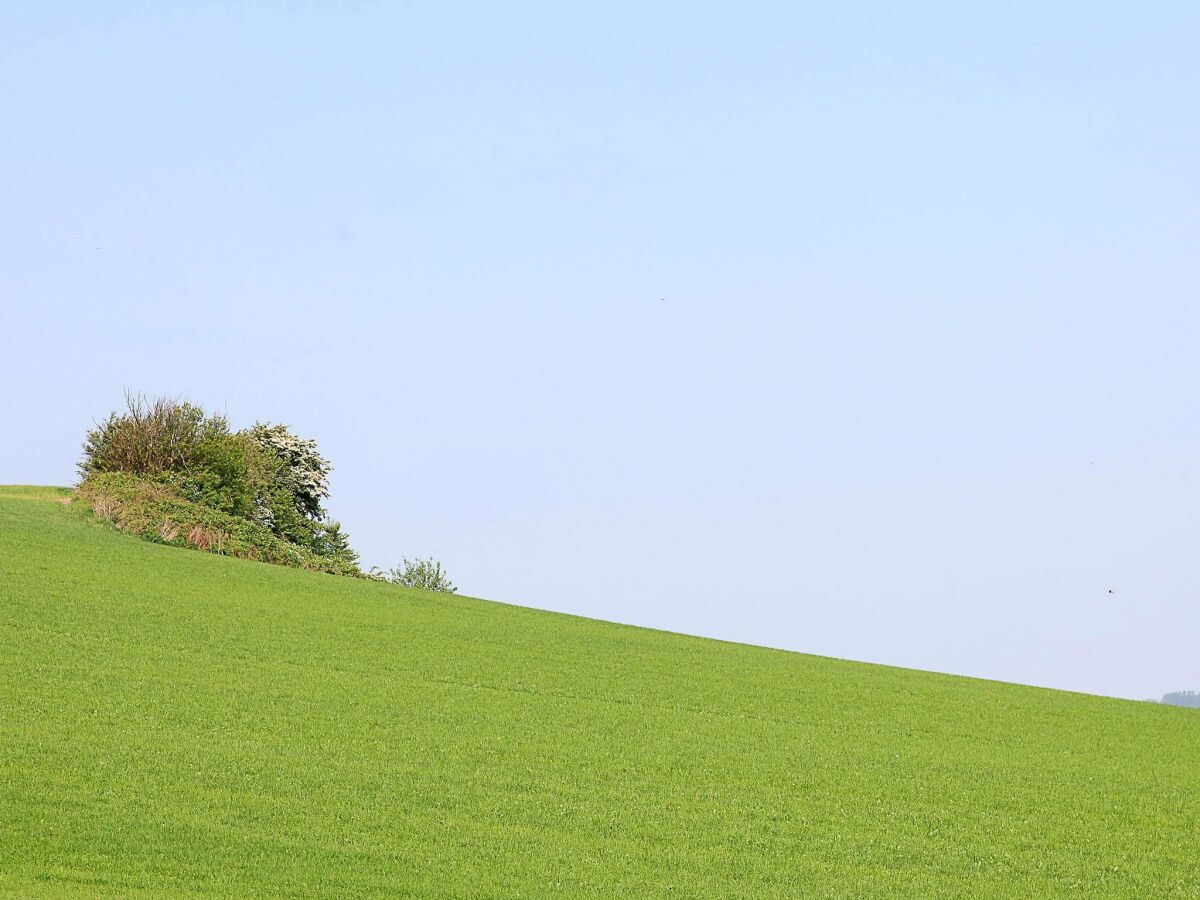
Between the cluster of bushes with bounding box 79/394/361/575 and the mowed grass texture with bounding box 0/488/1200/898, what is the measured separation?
844cm

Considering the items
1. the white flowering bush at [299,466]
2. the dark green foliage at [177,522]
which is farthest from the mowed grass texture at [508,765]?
the white flowering bush at [299,466]

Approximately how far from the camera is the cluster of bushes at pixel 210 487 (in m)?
37.5

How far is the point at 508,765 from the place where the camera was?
17031mm

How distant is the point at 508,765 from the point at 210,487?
26.4m

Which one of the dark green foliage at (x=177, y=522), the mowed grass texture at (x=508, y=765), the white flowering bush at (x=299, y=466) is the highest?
the white flowering bush at (x=299, y=466)

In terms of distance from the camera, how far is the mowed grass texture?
13.2 m

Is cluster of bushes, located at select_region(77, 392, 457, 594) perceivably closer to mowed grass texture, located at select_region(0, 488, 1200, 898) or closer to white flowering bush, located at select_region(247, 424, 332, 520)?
white flowering bush, located at select_region(247, 424, 332, 520)

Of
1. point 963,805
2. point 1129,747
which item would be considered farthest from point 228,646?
point 1129,747

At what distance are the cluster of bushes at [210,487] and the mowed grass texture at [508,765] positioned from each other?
844 cm

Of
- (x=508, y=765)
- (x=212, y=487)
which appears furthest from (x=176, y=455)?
(x=508, y=765)

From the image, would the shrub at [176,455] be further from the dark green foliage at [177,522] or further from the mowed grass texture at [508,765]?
the mowed grass texture at [508,765]

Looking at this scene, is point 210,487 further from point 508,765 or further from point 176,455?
point 508,765

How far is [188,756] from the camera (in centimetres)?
1608

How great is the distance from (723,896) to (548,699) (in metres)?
9.27
